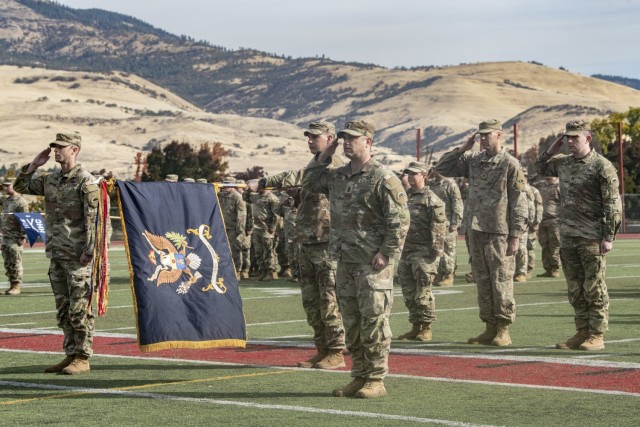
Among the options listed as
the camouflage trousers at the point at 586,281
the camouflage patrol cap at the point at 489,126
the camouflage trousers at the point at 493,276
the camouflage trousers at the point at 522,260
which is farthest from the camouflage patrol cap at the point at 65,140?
the camouflage trousers at the point at 522,260

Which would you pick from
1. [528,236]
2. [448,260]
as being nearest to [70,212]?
[448,260]

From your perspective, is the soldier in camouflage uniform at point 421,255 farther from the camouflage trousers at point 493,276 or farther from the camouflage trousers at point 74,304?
the camouflage trousers at point 74,304

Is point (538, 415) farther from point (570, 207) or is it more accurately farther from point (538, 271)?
point (538, 271)

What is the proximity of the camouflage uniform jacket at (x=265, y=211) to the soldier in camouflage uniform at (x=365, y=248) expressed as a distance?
58.4ft

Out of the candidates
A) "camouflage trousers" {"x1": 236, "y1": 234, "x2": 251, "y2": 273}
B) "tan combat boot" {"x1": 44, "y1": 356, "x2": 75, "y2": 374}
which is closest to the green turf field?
"tan combat boot" {"x1": 44, "y1": 356, "x2": 75, "y2": 374}

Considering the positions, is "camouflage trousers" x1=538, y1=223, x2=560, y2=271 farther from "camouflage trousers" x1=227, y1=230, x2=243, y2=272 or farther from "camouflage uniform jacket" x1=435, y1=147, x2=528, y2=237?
"camouflage uniform jacket" x1=435, y1=147, x2=528, y2=237

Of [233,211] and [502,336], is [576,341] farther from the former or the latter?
[233,211]

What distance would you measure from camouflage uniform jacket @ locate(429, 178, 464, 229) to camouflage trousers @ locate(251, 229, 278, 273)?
186 inches

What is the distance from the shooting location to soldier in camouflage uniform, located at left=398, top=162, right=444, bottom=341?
15602 millimetres

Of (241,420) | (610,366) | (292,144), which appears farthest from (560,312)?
(292,144)

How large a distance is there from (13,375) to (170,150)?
73645 millimetres

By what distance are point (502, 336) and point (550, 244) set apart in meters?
13.0

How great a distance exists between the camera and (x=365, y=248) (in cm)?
1126

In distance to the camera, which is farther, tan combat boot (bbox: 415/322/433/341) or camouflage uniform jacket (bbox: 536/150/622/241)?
tan combat boot (bbox: 415/322/433/341)
